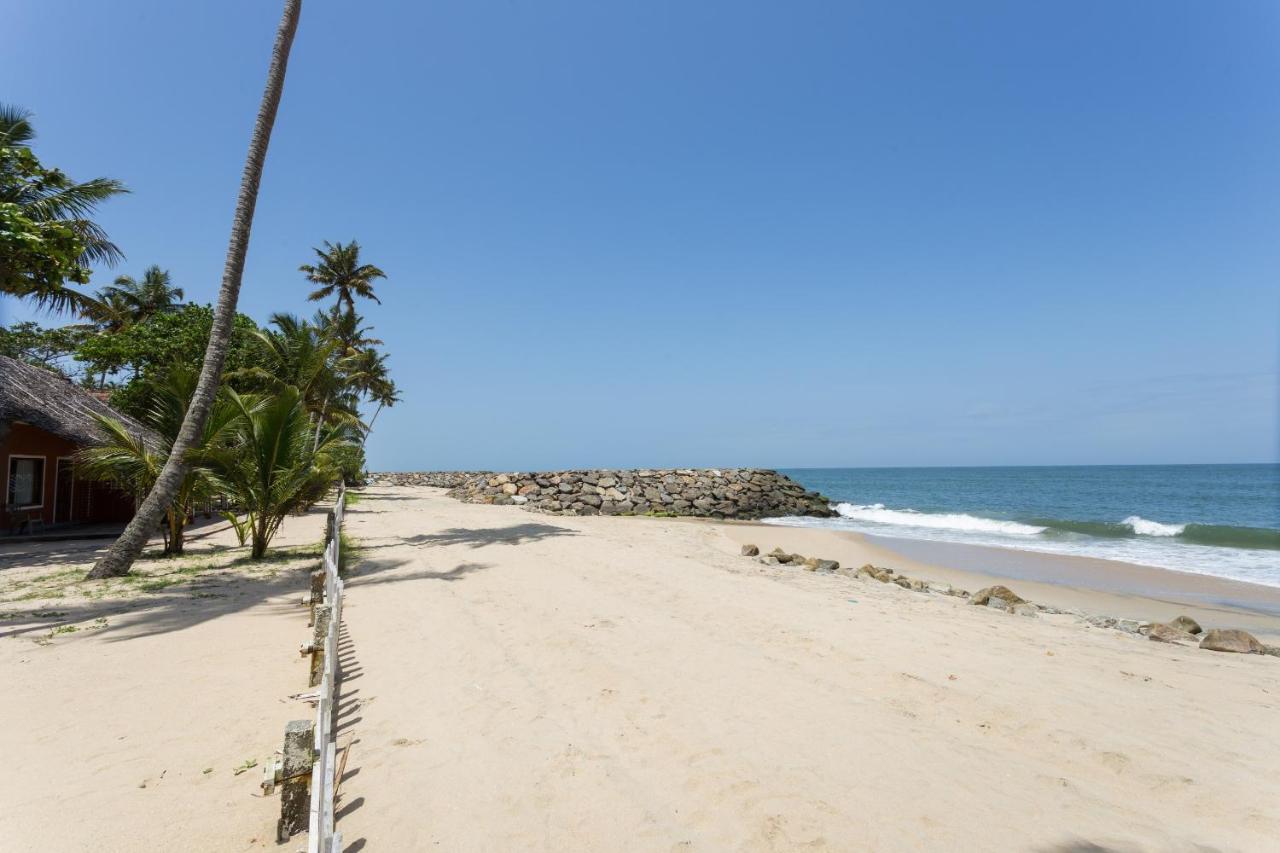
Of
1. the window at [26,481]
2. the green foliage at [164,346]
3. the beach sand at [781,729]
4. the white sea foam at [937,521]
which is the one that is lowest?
the white sea foam at [937,521]

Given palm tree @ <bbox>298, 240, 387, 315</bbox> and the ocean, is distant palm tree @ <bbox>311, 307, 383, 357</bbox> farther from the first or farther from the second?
the ocean

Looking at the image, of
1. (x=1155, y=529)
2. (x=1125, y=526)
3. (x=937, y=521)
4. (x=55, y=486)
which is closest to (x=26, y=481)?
(x=55, y=486)

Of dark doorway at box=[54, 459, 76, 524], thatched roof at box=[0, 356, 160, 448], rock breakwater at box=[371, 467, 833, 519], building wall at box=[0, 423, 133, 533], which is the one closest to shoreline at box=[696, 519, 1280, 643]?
rock breakwater at box=[371, 467, 833, 519]

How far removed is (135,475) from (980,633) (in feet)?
47.8

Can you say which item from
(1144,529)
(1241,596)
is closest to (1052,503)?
(1144,529)

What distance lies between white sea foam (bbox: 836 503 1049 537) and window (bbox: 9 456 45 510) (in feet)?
98.4

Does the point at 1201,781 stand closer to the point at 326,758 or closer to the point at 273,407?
the point at 326,758

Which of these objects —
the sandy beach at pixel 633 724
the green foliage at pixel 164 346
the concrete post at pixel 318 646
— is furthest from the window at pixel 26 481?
the concrete post at pixel 318 646

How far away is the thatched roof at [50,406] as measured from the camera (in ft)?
42.0

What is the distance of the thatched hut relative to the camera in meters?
13.1

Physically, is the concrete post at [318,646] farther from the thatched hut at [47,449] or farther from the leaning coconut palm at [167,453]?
the thatched hut at [47,449]

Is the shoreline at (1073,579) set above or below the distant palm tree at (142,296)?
below

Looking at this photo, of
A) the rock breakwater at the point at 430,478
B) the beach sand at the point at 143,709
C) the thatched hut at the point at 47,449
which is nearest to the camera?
the beach sand at the point at 143,709

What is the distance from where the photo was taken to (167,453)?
11.4 meters
